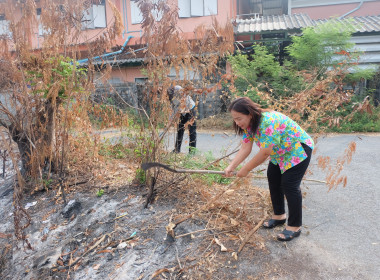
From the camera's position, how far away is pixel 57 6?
389 cm

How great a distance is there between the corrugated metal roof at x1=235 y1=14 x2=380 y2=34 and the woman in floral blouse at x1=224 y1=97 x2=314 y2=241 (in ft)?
28.0

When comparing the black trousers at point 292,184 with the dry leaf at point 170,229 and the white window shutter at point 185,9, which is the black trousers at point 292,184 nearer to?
the dry leaf at point 170,229

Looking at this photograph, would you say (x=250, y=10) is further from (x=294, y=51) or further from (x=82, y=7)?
(x=82, y=7)

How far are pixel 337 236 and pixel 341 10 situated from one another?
15432 mm

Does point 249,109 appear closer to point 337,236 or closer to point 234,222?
point 234,222

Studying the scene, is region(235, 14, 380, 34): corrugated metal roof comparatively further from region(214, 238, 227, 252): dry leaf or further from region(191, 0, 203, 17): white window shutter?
region(214, 238, 227, 252): dry leaf

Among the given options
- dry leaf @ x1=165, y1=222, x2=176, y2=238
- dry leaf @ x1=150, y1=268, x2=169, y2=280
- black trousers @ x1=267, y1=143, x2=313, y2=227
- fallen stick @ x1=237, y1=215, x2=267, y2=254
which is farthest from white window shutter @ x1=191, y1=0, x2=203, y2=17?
dry leaf @ x1=150, y1=268, x2=169, y2=280

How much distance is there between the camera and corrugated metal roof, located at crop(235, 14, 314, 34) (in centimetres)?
1030

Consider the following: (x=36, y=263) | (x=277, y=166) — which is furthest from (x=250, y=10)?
(x=36, y=263)

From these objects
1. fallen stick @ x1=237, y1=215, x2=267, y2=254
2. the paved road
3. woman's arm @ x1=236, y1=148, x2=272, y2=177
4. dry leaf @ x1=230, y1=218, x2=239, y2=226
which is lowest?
the paved road

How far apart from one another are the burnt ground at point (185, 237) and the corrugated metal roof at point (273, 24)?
24.6 ft

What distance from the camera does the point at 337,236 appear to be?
2979mm

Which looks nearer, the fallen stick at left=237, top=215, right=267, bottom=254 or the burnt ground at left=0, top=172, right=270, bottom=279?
the burnt ground at left=0, top=172, right=270, bottom=279

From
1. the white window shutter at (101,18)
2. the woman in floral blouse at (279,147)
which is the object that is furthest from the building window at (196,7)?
the woman in floral blouse at (279,147)
